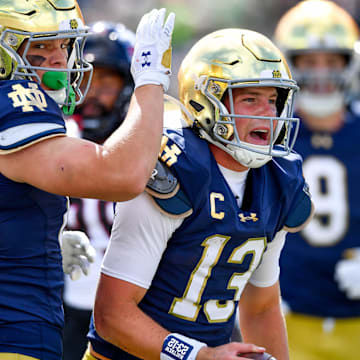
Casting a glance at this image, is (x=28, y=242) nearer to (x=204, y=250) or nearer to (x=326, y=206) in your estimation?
(x=204, y=250)

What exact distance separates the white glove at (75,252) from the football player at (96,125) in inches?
49.0

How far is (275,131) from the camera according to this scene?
2.87m

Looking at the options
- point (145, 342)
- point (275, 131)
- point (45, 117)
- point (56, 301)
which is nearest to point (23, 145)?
point (45, 117)

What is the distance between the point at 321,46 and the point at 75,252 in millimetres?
2718

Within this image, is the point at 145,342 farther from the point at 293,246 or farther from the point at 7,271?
the point at 293,246

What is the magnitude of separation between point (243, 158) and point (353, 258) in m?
2.10

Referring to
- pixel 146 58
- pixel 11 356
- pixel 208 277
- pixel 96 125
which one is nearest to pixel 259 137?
pixel 208 277

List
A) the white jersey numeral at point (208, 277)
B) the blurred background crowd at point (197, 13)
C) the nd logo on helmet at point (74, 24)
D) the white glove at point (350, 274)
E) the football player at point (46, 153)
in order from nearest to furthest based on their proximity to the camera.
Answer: the football player at point (46, 153) < the nd logo on helmet at point (74, 24) < the white jersey numeral at point (208, 277) < the white glove at point (350, 274) < the blurred background crowd at point (197, 13)

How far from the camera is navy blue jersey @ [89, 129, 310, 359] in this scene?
2639 millimetres

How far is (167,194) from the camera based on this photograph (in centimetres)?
255

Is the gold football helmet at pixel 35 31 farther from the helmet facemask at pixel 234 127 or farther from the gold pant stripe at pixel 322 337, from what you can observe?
the gold pant stripe at pixel 322 337

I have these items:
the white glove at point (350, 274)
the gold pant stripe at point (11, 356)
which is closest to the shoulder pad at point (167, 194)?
the gold pant stripe at point (11, 356)

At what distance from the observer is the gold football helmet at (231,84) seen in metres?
2.77

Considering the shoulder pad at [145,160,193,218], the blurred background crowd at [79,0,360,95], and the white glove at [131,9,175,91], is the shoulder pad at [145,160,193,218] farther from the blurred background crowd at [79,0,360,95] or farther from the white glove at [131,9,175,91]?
the blurred background crowd at [79,0,360,95]
